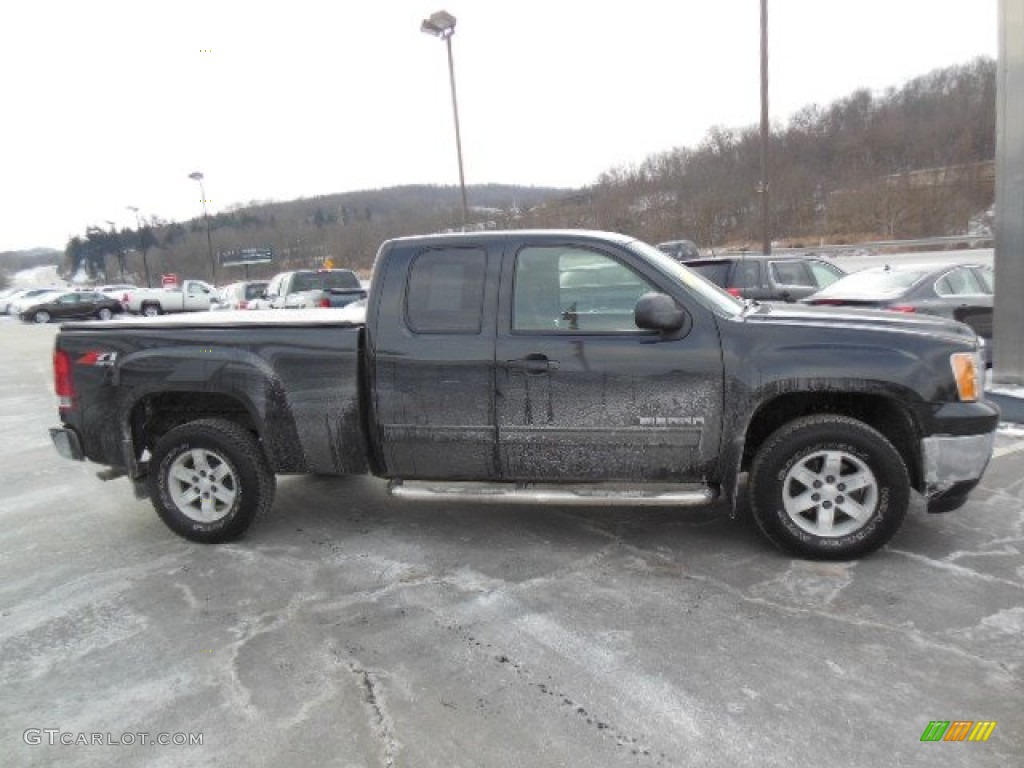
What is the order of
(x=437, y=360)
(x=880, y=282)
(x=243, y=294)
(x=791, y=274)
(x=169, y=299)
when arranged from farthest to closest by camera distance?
(x=169, y=299) → (x=243, y=294) → (x=791, y=274) → (x=880, y=282) → (x=437, y=360)

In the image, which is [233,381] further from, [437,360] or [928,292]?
[928,292]

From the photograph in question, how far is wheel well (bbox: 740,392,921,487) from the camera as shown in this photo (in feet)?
13.3

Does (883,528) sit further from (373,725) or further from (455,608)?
(373,725)

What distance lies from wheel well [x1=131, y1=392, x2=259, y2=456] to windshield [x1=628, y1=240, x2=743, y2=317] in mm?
2609

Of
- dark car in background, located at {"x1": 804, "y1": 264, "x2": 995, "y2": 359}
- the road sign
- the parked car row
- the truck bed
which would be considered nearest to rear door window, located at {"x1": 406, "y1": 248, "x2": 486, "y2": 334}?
the truck bed

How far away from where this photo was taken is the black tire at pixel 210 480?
451 centimetres

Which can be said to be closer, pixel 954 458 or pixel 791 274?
pixel 954 458

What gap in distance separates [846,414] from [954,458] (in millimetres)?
578

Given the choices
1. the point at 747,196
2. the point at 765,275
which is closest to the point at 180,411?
the point at 765,275

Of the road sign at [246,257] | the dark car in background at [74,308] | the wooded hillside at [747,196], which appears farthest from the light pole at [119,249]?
the dark car in background at [74,308]

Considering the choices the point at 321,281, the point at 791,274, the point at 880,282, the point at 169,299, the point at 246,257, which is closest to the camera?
the point at 880,282

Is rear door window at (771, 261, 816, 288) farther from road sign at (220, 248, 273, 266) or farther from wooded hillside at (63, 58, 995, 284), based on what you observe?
road sign at (220, 248, 273, 266)

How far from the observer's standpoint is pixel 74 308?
1471 inches

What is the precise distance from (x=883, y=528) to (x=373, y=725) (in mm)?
2796
